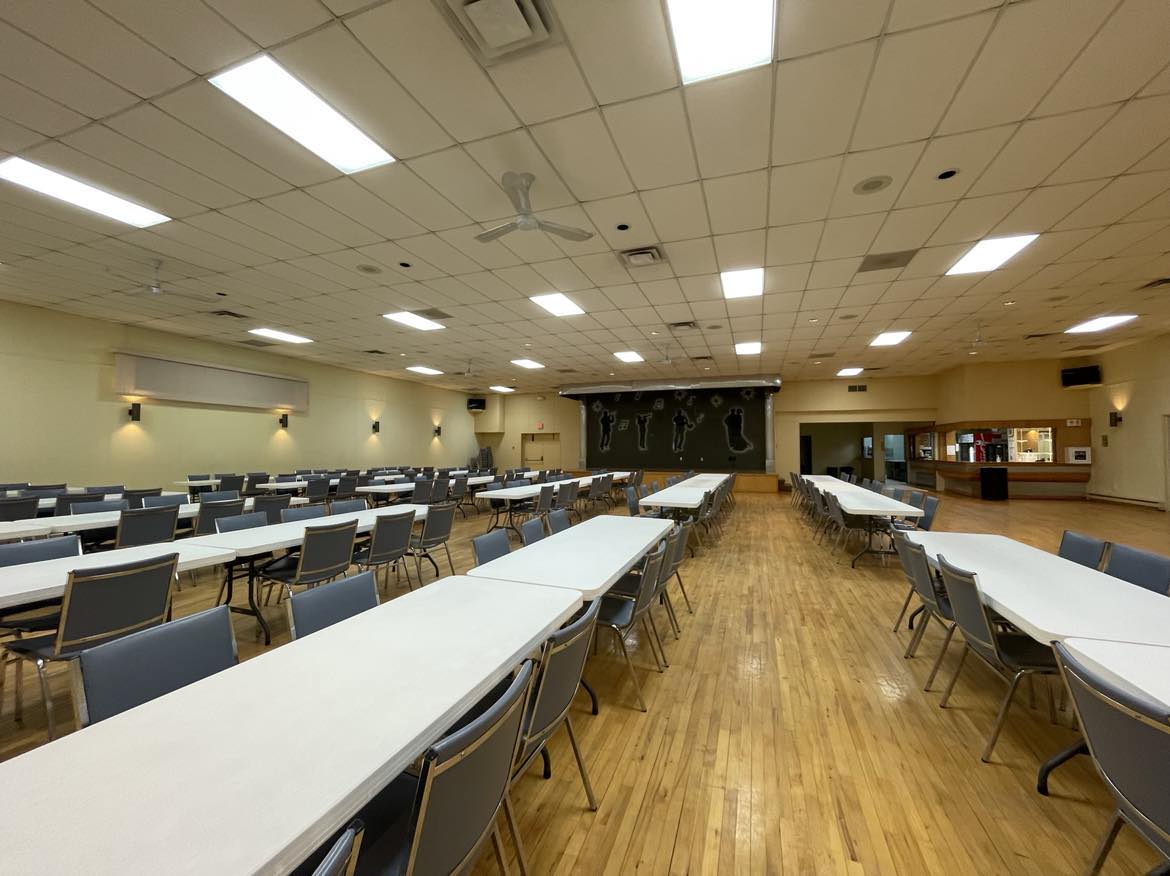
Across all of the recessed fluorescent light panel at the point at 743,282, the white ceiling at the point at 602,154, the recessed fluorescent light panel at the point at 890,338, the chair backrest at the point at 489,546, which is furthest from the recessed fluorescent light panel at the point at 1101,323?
the chair backrest at the point at 489,546

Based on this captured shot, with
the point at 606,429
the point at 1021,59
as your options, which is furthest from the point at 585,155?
the point at 606,429

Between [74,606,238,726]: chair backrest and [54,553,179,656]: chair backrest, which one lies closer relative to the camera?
[74,606,238,726]: chair backrest

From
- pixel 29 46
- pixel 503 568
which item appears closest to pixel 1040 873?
pixel 503 568

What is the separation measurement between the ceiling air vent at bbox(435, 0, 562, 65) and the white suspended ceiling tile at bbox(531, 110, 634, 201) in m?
0.61

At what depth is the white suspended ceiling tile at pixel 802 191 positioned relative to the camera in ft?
11.7

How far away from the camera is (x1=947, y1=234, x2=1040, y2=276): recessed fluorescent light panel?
4.82m

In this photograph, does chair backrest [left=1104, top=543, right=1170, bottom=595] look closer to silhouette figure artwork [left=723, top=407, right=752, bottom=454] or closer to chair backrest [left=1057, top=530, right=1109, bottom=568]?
chair backrest [left=1057, top=530, right=1109, bottom=568]

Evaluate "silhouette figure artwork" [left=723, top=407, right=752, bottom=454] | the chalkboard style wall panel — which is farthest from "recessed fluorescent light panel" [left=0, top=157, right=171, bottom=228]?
"silhouette figure artwork" [left=723, top=407, right=752, bottom=454]

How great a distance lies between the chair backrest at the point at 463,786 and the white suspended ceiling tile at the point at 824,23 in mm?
3210

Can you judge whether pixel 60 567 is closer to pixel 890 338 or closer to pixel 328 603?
pixel 328 603

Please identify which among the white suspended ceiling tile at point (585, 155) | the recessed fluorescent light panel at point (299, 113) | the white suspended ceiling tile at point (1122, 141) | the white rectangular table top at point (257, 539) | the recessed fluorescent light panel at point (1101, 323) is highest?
the recessed fluorescent light panel at point (1101, 323)

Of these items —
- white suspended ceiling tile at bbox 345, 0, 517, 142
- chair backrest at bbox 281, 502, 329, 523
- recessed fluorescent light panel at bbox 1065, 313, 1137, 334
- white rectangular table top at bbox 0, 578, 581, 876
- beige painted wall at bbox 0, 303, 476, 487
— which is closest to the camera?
A: white rectangular table top at bbox 0, 578, 581, 876

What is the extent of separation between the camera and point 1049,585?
2285mm

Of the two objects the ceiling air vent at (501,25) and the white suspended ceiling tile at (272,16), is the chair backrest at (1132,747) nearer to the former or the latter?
the ceiling air vent at (501,25)
